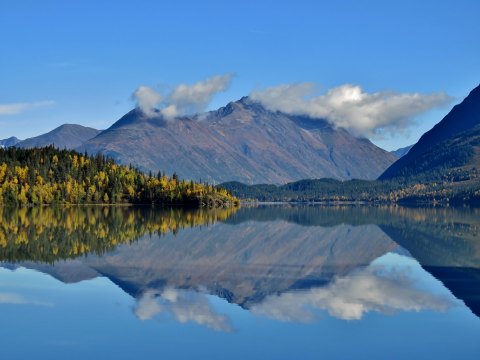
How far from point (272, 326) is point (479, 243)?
59.9 m

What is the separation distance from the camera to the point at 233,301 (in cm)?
4131

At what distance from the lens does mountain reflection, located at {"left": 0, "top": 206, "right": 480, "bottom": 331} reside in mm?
40406

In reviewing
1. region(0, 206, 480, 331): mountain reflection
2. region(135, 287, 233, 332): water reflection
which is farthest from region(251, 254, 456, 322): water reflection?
region(135, 287, 233, 332): water reflection

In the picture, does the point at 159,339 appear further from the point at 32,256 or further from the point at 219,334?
the point at 32,256

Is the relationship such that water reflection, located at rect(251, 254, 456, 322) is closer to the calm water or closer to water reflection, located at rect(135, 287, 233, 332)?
the calm water

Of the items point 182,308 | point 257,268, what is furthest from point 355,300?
point 257,268

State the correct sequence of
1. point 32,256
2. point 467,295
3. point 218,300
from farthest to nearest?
point 32,256, point 467,295, point 218,300

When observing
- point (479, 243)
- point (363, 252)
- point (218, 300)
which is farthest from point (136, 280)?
point (479, 243)

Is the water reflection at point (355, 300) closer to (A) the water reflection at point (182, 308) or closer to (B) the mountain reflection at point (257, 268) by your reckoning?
(B) the mountain reflection at point (257, 268)

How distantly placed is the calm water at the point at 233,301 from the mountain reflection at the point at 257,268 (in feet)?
0.48

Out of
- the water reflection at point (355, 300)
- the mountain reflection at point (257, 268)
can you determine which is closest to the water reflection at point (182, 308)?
the mountain reflection at point (257, 268)

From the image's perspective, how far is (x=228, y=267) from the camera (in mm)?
58688

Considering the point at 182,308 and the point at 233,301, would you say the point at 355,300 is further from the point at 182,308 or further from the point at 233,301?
the point at 182,308

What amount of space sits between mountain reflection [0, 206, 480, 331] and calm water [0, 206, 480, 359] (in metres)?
0.15
